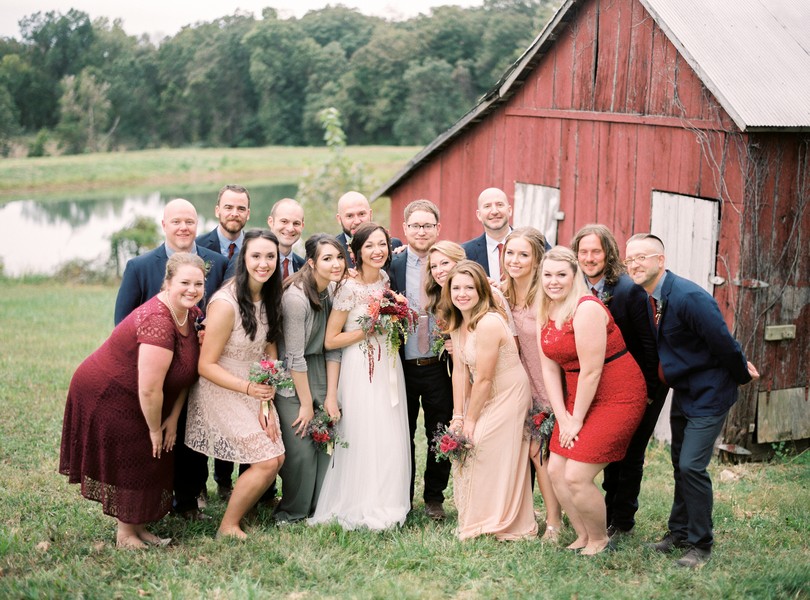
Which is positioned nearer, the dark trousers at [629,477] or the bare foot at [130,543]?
the bare foot at [130,543]

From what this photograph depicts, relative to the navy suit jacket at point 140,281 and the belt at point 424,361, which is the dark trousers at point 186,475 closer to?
the navy suit jacket at point 140,281

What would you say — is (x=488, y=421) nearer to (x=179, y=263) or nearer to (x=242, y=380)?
(x=242, y=380)

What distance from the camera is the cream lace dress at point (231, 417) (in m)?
5.68

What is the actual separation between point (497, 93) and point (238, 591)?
27.0ft

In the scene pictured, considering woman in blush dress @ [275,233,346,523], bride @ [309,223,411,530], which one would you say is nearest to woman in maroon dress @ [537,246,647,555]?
bride @ [309,223,411,530]

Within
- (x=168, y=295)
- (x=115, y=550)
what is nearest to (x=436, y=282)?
(x=168, y=295)

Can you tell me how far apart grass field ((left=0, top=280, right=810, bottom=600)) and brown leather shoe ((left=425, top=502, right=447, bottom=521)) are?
74 millimetres

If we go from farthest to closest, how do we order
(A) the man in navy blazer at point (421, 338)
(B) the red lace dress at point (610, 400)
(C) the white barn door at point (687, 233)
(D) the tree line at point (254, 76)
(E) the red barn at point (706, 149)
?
(D) the tree line at point (254, 76) < (C) the white barn door at point (687, 233) < (E) the red barn at point (706, 149) < (A) the man in navy blazer at point (421, 338) < (B) the red lace dress at point (610, 400)

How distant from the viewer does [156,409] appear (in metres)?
5.37

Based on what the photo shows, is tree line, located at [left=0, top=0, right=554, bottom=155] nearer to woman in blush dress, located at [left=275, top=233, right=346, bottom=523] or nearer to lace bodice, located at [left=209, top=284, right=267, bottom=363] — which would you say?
woman in blush dress, located at [left=275, top=233, right=346, bottom=523]

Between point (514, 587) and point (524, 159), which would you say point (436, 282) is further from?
point (524, 159)

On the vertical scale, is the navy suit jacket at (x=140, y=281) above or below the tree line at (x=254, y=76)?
below

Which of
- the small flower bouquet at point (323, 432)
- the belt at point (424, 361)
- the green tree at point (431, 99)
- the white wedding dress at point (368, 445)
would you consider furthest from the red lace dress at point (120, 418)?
the green tree at point (431, 99)

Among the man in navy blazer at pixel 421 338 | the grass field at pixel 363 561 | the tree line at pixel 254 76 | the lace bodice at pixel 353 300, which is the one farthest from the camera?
the tree line at pixel 254 76
